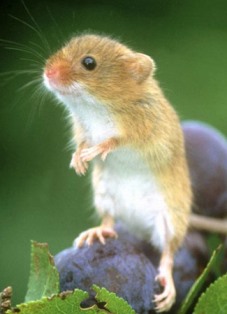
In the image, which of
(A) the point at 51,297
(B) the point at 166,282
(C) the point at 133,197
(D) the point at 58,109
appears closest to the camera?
(A) the point at 51,297

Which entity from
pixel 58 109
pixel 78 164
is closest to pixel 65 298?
pixel 78 164

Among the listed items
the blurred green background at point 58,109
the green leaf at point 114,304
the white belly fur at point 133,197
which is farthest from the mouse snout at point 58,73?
the blurred green background at point 58,109

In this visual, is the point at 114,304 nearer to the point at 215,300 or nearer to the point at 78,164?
the point at 215,300

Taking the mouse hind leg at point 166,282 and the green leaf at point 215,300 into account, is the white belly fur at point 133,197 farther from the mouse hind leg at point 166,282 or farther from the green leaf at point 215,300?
the green leaf at point 215,300

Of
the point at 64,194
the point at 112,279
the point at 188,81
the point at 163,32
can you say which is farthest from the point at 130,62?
the point at 188,81

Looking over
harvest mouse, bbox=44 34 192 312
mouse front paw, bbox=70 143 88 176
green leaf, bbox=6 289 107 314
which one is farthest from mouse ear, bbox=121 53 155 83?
green leaf, bbox=6 289 107 314

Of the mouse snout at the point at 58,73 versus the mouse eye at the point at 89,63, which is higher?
the mouse eye at the point at 89,63
